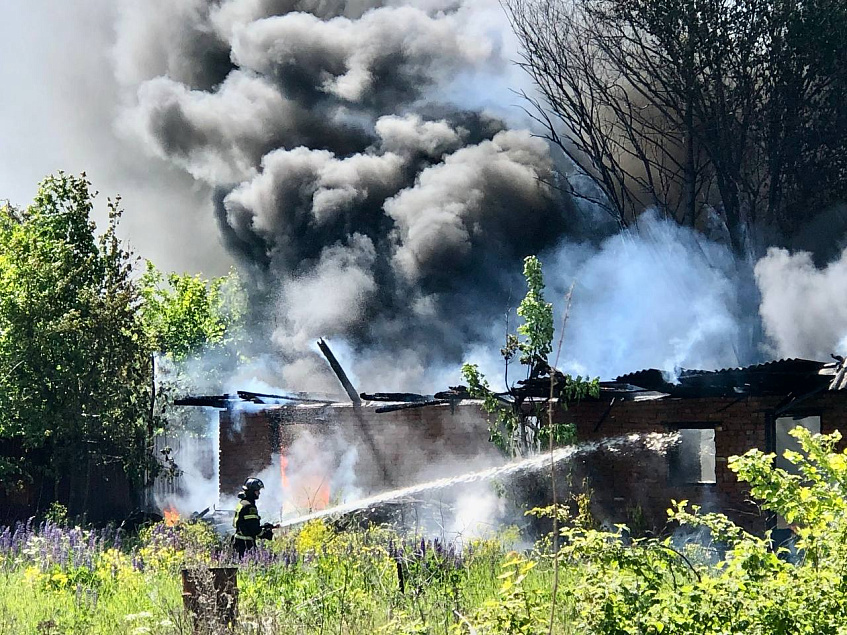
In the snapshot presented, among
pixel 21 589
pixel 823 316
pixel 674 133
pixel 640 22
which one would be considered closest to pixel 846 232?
pixel 823 316

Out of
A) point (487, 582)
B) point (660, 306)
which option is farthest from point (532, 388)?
point (660, 306)

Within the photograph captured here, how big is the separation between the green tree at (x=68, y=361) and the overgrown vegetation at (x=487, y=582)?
399 centimetres

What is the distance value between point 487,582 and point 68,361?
9.27m

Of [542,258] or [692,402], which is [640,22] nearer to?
[542,258]

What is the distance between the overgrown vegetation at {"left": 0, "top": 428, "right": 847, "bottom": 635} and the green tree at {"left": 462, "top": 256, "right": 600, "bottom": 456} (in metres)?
3.19

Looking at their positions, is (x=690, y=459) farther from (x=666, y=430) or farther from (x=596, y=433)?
(x=666, y=430)

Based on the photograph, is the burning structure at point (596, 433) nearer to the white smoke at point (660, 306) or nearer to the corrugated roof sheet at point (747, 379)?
the corrugated roof sheet at point (747, 379)

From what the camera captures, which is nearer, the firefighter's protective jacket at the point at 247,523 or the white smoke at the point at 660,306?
the firefighter's protective jacket at the point at 247,523

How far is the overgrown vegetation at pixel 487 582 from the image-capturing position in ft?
13.7

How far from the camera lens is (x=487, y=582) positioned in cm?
838

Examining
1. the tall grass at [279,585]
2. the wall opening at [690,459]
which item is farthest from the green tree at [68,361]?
the wall opening at [690,459]

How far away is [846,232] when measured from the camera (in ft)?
76.3

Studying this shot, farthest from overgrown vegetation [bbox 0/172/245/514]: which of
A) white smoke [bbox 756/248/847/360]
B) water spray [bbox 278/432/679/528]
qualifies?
white smoke [bbox 756/248/847/360]

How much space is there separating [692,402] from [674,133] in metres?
12.4
